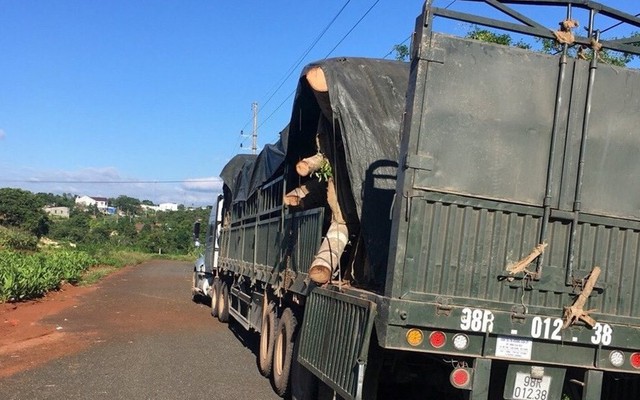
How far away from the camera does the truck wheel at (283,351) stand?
286 inches

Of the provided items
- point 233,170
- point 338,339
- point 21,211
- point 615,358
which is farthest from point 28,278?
Result: point 21,211

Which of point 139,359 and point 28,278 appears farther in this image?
point 28,278

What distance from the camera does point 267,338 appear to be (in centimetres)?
870

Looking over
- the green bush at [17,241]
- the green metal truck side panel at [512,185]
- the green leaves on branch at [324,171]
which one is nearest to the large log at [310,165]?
the green leaves on branch at [324,171]

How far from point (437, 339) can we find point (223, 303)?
11298 mm

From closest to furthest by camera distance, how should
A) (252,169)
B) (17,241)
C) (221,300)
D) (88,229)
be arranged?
(252,169), (221,300), (17,241), (88,229)

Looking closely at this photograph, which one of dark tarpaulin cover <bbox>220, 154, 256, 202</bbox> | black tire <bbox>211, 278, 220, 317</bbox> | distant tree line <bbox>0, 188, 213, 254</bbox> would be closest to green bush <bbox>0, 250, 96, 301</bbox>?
black tire <bbox>211, 278, 220, 317</bbox>

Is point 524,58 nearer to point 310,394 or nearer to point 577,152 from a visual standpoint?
point 577,152

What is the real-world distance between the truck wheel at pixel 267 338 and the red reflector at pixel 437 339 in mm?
4315

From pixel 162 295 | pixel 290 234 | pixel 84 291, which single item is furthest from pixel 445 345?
pixel 84 291

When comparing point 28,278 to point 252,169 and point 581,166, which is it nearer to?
point 252,169

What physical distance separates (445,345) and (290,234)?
387 centimetres

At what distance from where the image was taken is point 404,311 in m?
4.12

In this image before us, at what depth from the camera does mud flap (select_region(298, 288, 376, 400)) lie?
444 centimetres
